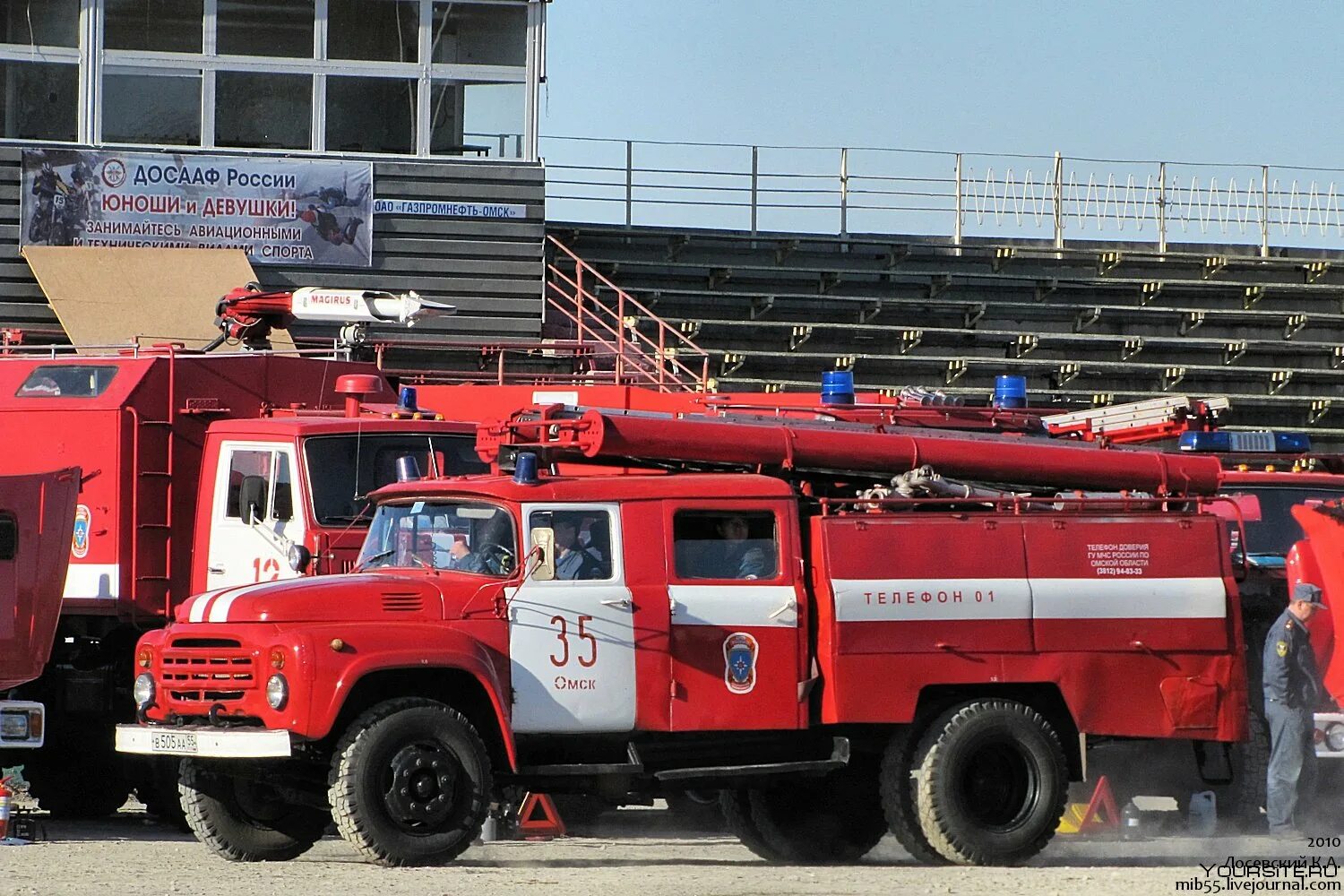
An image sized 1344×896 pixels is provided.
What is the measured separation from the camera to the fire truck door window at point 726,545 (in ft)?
37.1

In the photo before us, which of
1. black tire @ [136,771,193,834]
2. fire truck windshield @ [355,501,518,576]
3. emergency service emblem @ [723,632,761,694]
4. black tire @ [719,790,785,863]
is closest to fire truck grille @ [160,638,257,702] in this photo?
fire truck windshield @ [355,501,518,576]

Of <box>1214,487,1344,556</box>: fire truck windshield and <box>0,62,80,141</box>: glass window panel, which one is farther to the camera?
<box>0,62,80,141</box>: glass window panel

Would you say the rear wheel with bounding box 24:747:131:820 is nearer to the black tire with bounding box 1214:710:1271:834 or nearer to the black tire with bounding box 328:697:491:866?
the black tire with bounding box 328:697:491:866

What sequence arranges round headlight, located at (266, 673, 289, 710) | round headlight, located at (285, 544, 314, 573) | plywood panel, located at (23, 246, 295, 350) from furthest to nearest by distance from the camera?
plywood panel, located at (23, 246, 295, 350) < round headlight, located at (285, 544, 314, 573) < round headlight, located at (266, 673, 289, 710)

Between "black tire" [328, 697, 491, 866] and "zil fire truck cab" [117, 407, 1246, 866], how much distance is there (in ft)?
0.05

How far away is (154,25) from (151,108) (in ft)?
3.13

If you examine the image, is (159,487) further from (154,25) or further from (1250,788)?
(154,25)

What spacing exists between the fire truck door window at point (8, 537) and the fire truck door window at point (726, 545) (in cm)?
467

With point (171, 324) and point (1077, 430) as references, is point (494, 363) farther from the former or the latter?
point (1077, 430)

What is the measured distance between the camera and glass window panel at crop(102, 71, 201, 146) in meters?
23.0

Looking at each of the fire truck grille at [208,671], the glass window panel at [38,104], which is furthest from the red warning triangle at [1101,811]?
the glass window panel at [38,104]

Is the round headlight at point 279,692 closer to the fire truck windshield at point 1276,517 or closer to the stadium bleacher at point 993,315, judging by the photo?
the fire truck windshield at point 1276,517

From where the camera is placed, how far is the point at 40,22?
23.1 meters

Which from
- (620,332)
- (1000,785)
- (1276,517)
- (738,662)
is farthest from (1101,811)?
(620,332)
